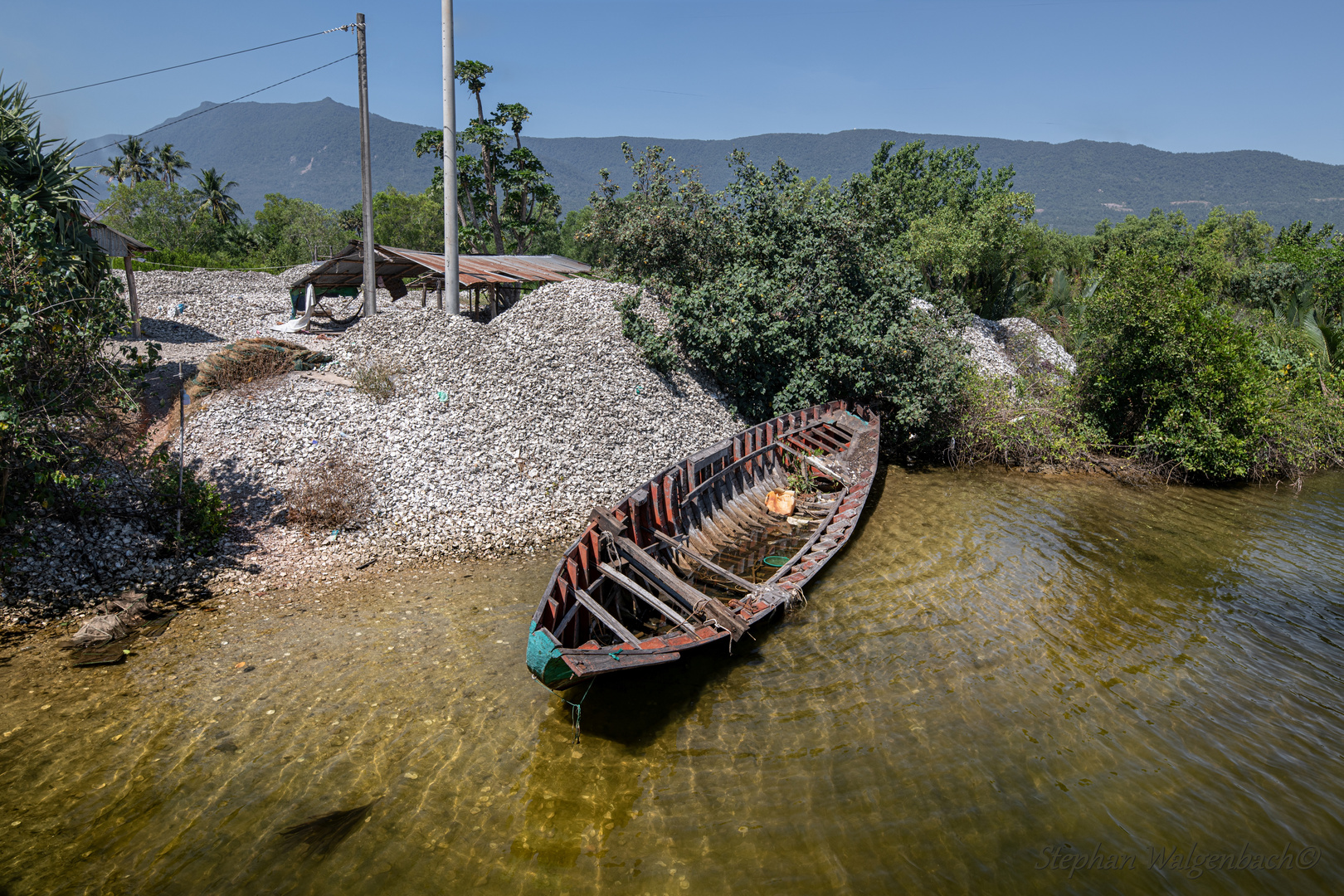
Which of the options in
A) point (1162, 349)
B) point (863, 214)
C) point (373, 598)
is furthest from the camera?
point (863, 214)

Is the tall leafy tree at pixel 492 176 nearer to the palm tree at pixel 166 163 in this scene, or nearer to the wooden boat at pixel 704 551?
the wooden boat at pixel 704 551

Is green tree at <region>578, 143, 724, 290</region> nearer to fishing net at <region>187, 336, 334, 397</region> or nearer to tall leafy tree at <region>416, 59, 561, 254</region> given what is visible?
fishing net at <region>187, 336, 334, 397</region>

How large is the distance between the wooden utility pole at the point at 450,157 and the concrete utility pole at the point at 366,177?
1794mm

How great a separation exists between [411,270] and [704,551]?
19398mm

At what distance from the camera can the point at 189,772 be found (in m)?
6.54

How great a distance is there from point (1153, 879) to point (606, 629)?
621cm

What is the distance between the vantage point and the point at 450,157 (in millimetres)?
16516

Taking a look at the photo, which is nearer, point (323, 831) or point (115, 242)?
point (323, 831)

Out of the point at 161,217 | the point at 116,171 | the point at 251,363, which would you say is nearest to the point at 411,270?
the point at 251,363

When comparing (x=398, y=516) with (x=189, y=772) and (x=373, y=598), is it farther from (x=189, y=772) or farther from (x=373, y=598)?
(x=189, y=772)

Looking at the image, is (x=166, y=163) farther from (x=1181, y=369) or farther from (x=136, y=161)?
(x=1181, y=369)

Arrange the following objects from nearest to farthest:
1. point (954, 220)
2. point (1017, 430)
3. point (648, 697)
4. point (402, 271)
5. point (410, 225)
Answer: point (648, 697) → point (1017, 430) → point (402, 271) → point (954, 220) → point (410, 225)

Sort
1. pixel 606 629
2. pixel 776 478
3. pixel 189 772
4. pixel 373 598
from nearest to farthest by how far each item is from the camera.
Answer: pixel 189 772 → pixel 606 629 → pixel 373 598 → pixel 776 478

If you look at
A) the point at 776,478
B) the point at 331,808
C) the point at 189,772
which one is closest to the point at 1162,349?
the point at 776,478
